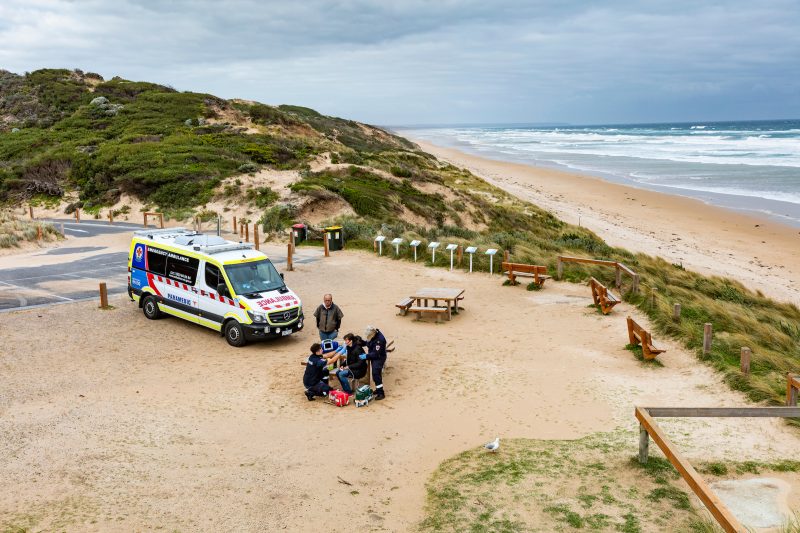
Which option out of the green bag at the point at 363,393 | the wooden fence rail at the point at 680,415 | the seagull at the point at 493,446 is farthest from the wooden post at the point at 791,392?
the green bag at the point at 363,393

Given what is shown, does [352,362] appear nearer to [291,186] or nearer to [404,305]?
[404,305]

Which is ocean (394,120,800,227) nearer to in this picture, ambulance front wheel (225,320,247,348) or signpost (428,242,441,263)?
signpost (428,242,441,263)

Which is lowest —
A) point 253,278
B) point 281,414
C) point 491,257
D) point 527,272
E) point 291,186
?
point 281,414

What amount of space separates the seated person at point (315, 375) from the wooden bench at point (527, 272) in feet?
30.8

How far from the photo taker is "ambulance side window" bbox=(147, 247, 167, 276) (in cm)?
1630

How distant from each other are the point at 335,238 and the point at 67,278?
932 cm

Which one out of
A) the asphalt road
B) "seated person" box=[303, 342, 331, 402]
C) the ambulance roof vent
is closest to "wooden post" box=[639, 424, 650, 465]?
"seated person" box=[303, 342, 331, 402]

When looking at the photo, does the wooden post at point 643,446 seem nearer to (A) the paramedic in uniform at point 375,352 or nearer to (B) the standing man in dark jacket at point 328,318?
(A) the paramedic in uniform at point 375,352

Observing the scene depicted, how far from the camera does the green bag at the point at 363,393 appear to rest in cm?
1135

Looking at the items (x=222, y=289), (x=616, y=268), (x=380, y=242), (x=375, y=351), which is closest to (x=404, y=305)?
(x=222, y=289)

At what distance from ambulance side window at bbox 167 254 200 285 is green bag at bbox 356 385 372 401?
5970 mm

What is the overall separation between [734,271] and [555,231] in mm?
9575

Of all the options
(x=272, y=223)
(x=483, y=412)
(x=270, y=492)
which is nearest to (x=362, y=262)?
(x=272, y=223)

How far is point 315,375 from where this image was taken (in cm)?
1160
